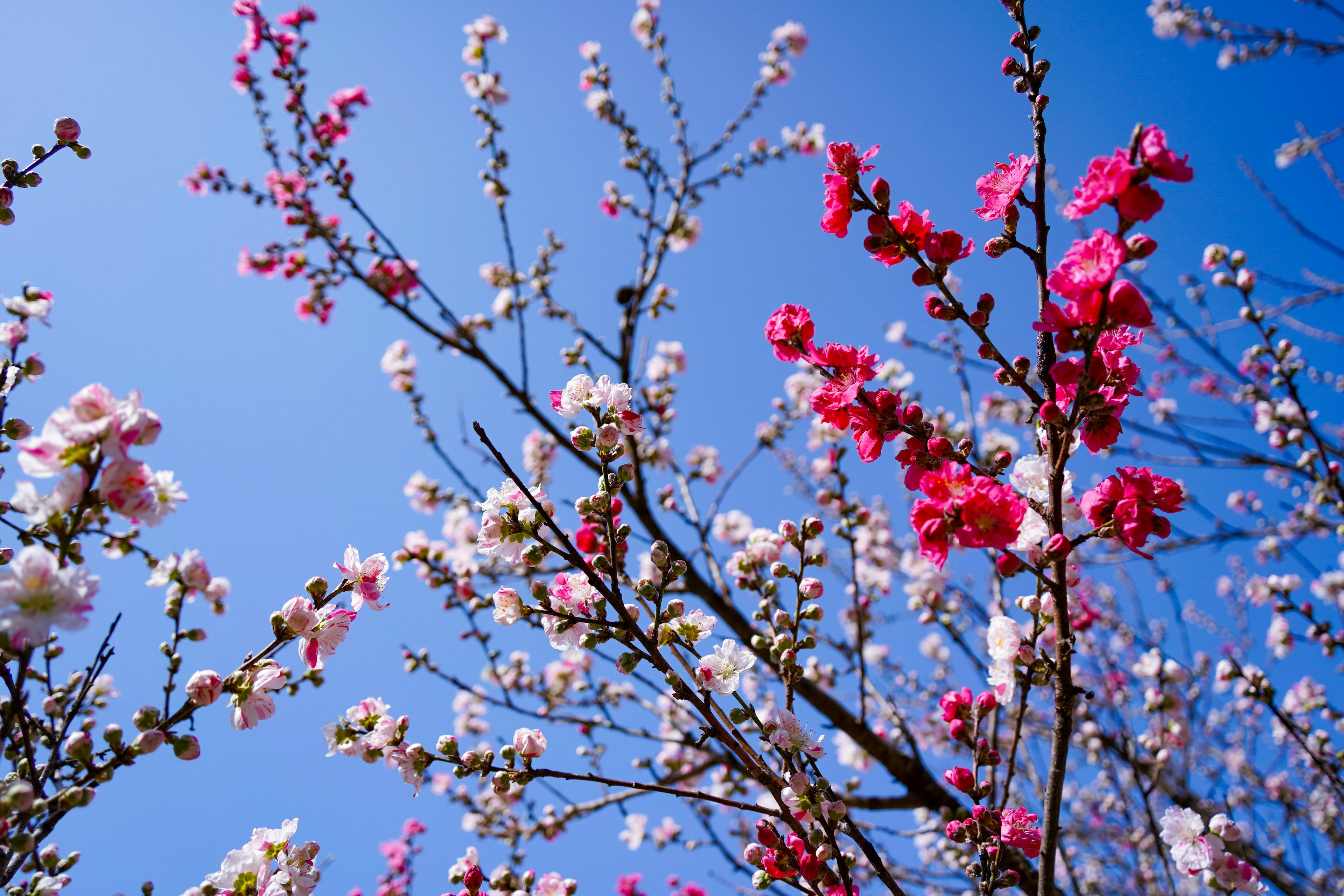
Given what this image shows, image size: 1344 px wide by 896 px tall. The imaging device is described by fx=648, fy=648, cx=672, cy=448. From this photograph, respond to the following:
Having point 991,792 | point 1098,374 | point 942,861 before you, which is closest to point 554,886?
point 991,792

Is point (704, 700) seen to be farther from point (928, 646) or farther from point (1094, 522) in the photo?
point (928, 646)

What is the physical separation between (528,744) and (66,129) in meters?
→ 2.02

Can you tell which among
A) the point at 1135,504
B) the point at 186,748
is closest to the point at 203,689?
the point at 186,748

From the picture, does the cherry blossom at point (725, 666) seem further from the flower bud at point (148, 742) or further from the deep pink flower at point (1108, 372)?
the flower bud at point (148, 742)

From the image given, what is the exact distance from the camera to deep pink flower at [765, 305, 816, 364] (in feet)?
5.02

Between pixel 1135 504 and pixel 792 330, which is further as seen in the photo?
pixel 792 330

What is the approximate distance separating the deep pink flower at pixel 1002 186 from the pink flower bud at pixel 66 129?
7.55 feet

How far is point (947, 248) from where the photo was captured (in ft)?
4.61

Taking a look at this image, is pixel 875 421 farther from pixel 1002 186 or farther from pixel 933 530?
pixel 1002 186

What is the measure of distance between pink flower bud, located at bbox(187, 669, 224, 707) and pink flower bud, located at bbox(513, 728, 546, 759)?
0.65 meters

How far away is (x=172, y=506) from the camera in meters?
1.40

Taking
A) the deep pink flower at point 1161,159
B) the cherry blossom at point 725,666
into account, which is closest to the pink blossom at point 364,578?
the cherry blossom at point 725,666

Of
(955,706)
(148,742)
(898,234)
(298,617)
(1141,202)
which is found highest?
(898,234)

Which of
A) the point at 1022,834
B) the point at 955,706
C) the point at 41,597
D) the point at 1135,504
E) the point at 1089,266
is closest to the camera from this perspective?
the point at 41,597
